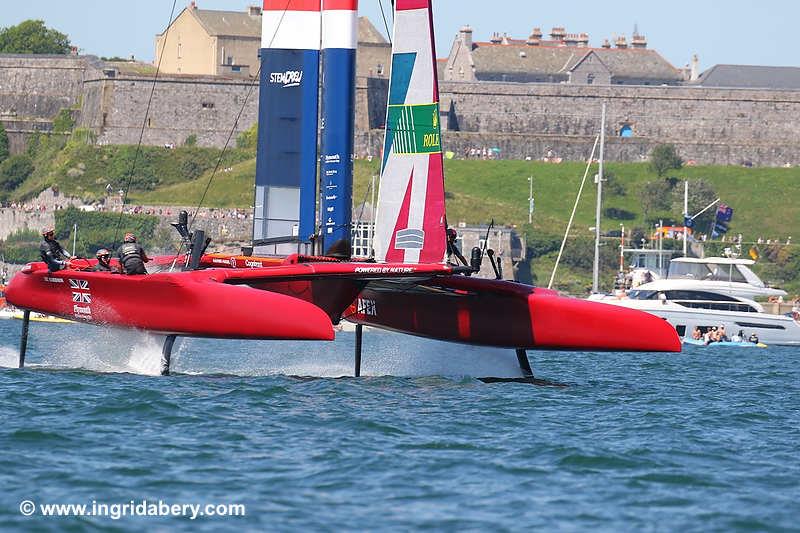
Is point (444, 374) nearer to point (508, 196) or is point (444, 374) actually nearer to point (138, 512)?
point (138, 512)

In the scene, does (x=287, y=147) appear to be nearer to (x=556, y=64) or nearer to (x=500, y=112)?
(x=500, y=112)

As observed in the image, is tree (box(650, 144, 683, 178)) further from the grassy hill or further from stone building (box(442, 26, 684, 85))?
stone building (box(442, 26, 684, 85))

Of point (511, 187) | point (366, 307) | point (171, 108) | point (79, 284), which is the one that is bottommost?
point (366, 307)

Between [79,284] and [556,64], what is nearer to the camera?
[79,284]

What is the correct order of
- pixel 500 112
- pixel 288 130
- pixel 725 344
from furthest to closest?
pixel 500 112 < pixel 725 344 < pixel 288 130

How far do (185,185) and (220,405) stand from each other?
55053 mm

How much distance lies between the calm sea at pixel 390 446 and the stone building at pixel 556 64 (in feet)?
208

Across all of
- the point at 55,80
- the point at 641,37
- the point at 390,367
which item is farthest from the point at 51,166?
the point at 390,367

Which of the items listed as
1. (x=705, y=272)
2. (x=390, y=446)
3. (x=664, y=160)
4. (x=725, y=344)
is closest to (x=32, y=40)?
(x=664, y=160)

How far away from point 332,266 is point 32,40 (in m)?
72.9

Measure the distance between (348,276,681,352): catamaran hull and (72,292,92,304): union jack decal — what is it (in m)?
2.99

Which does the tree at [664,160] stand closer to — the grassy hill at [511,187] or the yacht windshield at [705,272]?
the grassy hill at [511,187]

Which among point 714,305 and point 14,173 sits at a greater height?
point 14,173

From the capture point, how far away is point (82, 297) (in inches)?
669
